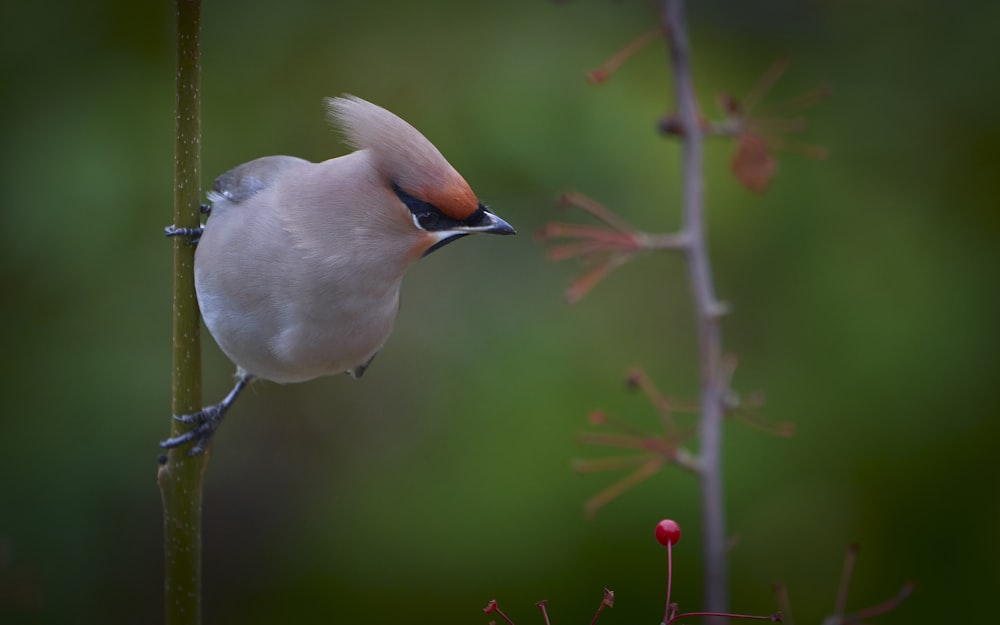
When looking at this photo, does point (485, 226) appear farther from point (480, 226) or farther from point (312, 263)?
point (312, 263)

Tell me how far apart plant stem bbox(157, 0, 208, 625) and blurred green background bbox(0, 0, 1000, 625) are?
3.92ft

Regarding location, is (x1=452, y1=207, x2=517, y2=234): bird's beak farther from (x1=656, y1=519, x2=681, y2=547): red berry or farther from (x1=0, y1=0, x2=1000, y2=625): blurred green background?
(x1=0, y1=0, x2=1000, y2=625): blurred green background

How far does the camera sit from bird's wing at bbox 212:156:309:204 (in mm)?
1852

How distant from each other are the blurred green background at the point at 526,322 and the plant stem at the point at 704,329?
101 centimetres

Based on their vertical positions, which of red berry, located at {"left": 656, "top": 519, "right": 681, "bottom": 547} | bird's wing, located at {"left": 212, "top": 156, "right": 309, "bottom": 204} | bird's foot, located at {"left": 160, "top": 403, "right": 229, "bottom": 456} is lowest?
red berry, located at {"left": 656, "top": 519, "right": 681, "bottom": 547}

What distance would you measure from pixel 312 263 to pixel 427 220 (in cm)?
22

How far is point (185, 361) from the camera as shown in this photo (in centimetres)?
149

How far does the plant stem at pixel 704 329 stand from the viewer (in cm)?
153

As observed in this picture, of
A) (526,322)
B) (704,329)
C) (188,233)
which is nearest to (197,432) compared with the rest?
(188,233)

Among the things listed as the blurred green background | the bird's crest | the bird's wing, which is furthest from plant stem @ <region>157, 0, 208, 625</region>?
the blurred green background

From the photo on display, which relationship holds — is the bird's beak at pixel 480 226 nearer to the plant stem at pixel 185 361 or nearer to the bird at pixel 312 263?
the bird at pixel 312 263

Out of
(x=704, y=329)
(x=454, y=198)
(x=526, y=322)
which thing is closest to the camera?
(x=454, y=198)

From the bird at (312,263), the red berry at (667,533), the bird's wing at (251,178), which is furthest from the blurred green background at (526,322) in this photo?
the red berry at (667,533)

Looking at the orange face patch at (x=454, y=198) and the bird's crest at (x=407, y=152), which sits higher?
the bird's crest at (x=407, y=152)
